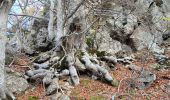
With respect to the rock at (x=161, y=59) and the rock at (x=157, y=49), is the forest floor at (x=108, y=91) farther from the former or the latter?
the rock at (x=157, y=49)

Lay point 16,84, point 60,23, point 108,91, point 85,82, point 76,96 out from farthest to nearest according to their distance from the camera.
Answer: point 60,23 → point 85,82 → point 108,91 → point 16,84 → point 76,96

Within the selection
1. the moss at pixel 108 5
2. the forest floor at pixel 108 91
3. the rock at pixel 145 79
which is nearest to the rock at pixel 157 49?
the moss at pixel 108 5

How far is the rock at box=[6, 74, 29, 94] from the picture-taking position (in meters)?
10.2

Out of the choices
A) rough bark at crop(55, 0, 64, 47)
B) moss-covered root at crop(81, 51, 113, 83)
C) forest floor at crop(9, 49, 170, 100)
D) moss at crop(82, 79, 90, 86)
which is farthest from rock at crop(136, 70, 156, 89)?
rough bark at crop(55, 0, 64, 47)

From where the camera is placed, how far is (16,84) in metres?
10.4

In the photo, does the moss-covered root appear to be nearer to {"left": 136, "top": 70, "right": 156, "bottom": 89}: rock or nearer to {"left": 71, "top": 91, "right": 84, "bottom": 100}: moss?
{"left": 136, "top": 70, "right": 156, "bottom": 89}: rock

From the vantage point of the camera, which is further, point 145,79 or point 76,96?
point 145,79

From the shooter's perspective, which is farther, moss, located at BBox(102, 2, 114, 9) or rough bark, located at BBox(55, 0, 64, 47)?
moss, located at BBox(102, 2, 114, 9)

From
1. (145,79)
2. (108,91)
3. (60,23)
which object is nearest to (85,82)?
(108,91)

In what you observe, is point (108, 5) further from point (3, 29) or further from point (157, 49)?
point (3, 29)

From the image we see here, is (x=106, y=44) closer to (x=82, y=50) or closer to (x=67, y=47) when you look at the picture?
(x=82, y=50)

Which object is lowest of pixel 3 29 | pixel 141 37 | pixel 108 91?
pixel 108 91

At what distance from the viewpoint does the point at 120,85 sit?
11.4m

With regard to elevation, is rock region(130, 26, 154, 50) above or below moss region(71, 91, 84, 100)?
above
